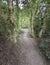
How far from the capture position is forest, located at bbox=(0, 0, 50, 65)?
9.97m

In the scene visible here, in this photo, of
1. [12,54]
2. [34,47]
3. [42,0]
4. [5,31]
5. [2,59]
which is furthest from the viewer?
[42,0]

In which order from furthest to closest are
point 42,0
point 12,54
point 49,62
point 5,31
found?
1. point 42,0
2. point 49,62
3. point 5,31
4. point 12,54

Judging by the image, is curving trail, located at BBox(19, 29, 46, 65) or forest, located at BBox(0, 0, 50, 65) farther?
curving trail, located at BBox(19, 29, 46, 65)

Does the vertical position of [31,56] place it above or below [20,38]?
below

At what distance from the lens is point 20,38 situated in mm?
16234

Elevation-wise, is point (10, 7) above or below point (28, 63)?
above

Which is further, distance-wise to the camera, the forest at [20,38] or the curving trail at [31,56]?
the curving trail at [31,56]

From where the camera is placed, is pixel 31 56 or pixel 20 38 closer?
pixel 31 56

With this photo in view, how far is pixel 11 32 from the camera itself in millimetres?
11625

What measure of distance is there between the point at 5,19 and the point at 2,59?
3.45 m

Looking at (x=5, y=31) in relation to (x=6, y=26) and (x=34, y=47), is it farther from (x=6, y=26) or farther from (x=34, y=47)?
(x=34, y=47)

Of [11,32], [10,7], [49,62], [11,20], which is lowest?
[49,62]

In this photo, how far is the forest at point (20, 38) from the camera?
9.97m

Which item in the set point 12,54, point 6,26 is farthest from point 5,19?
point 12,54
